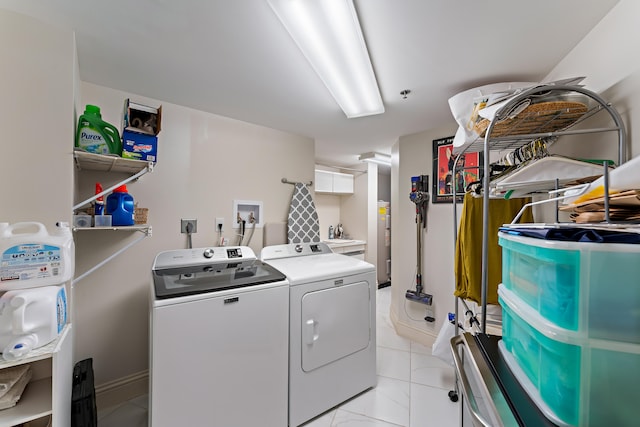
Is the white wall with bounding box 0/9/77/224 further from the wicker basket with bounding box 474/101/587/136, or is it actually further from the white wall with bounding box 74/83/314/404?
the wicker basket with bounding box 474/101/587/136

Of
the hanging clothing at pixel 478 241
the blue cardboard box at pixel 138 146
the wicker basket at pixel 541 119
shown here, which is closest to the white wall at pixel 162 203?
the blue cardboard box at pixel 138 146

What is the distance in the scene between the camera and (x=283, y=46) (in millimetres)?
1339

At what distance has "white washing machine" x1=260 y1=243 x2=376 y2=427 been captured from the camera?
165 cm

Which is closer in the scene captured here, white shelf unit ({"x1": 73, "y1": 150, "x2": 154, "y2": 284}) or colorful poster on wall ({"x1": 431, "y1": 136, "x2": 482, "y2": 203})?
white shelf unit ({"x1": 73, "y1": 150, "x2": 154, "y2": 284})

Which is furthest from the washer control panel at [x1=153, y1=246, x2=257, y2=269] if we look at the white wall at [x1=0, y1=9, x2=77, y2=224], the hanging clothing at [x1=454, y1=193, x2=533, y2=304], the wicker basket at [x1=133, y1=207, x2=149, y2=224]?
the hanging clothing at [x1=454, y1=193, x2=533, y2=304]

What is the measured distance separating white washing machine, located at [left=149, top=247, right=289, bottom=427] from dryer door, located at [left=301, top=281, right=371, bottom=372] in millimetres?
166

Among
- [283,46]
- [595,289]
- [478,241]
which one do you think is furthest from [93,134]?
[478,241]

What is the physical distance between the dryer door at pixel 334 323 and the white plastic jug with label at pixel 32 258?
49.5 inches

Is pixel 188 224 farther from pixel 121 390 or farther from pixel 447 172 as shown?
pixel 447 172

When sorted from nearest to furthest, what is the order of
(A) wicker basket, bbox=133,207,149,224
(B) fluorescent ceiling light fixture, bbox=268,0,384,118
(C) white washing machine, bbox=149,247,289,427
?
(B) fluorescent ceiling light fixture, bbox=268,0,384,118 → (C) white washing machine, bbox=149,247,289,427 → (A) wicker basket, bbox=133,207,149,224

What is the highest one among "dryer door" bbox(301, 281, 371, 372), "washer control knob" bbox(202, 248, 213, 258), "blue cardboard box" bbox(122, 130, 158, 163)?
"blue cardboard box" bbox(122, 130, 158, 163)

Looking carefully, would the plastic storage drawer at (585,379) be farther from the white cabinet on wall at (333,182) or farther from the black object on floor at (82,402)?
the white cabinet on wall at (333,182)

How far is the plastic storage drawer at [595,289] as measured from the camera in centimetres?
48

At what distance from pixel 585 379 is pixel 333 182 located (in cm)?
409
